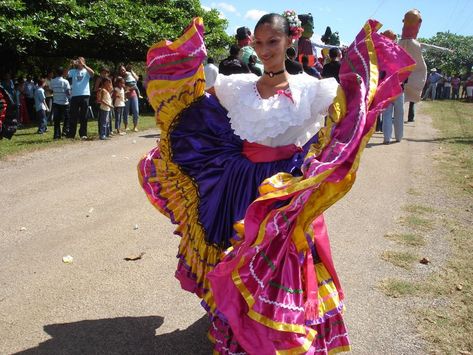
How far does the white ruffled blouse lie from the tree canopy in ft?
35.6

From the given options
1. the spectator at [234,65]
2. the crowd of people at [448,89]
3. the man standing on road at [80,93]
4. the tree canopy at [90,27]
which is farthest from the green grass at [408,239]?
the crowd of people at [448,89]

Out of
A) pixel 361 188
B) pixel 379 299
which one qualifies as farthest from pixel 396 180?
pixel 379 299

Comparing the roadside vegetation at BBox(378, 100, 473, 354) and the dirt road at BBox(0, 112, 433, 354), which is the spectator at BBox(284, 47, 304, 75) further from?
the roadside vegetation at BBox(378, 100, 473, 354)

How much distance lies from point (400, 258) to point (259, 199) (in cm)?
261

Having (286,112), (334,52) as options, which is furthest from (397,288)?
(334,52)

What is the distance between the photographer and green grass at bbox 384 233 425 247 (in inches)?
185

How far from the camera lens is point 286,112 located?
8.84 feet

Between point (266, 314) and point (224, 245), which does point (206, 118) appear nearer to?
point (224, 245)

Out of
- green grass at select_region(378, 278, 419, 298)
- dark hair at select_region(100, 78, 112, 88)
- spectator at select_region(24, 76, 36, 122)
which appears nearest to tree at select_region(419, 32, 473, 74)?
spectator at select_region(24, 76, 36, 122)

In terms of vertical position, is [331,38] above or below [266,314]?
above

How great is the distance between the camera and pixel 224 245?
281 centimetres

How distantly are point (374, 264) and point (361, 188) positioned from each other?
286 cm

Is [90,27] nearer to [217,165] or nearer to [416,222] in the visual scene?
[416,222]

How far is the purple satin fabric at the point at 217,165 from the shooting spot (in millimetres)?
2740
